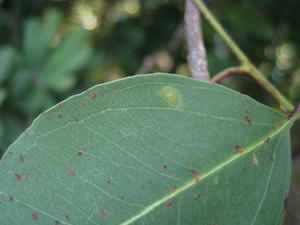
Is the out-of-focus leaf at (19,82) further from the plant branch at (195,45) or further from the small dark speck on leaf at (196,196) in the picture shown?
the small dark speck on leaf at (196,196)

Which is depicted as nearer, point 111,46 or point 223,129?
point 223,129

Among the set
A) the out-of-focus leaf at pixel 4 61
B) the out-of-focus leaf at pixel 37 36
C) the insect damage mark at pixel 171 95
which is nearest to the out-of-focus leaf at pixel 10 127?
the out-of-focus leaf at pixel 4 61

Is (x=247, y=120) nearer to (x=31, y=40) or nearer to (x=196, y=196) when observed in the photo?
(x=196, y=196)

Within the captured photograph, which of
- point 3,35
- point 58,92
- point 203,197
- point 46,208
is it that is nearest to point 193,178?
point 203,197

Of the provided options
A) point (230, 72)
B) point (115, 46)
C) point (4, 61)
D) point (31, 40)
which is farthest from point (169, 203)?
point (115, 46)

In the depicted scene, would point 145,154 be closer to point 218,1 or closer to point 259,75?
point 259,75

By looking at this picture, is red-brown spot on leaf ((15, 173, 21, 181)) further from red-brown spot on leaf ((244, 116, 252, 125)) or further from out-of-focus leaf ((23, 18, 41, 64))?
out-of-focus leaf ((23, 18, 41, 64))

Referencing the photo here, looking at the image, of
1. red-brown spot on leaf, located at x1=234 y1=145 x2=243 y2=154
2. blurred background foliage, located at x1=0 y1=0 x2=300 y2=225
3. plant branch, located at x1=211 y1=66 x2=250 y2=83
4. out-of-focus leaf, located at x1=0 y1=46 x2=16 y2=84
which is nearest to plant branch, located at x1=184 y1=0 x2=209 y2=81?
plant branch, located at x1=211 y1=66 x2=250 y2=83
